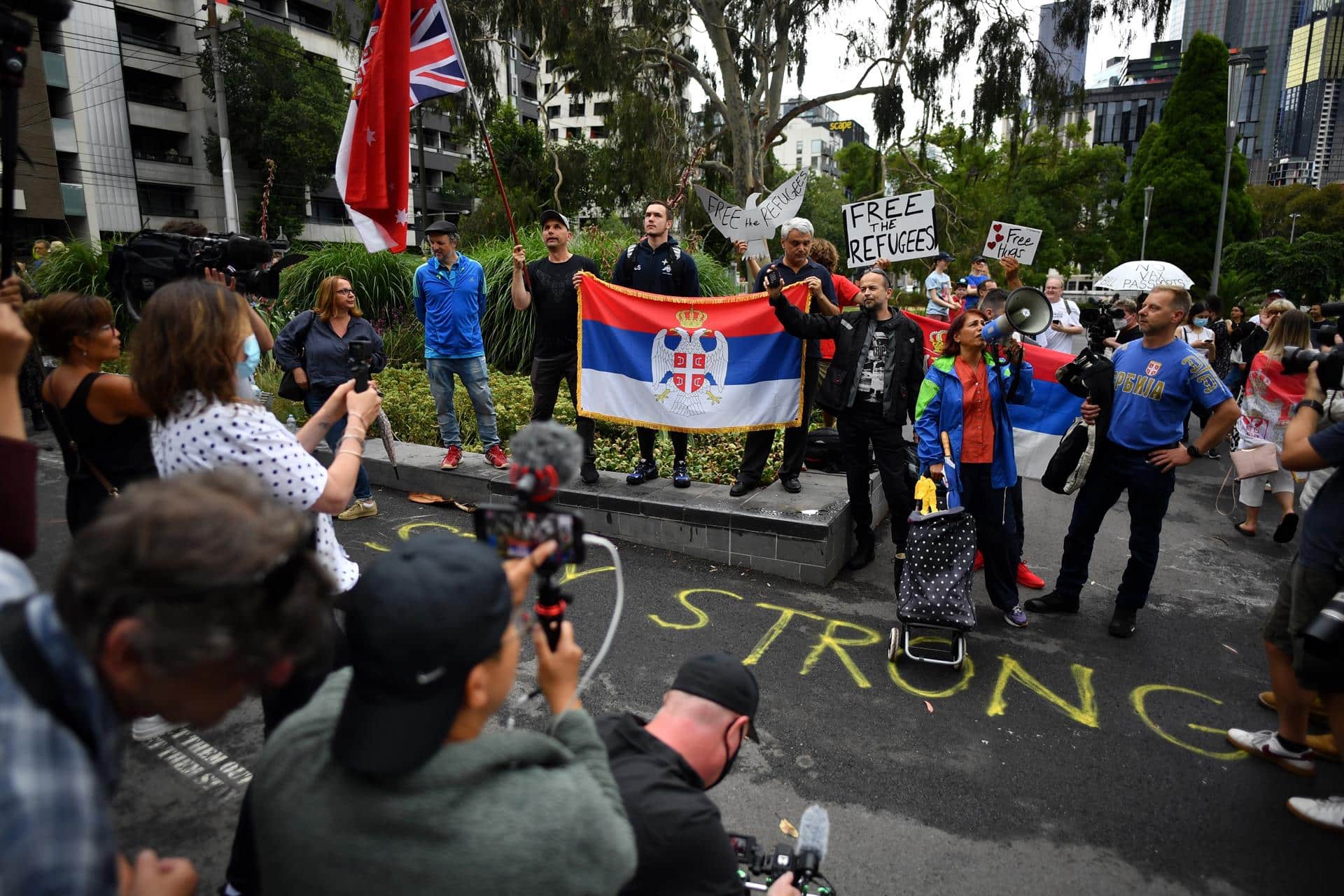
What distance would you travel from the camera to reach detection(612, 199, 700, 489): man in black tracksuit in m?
6.02

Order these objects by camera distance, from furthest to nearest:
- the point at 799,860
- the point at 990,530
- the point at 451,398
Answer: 1. the point at 451,398
2. the point at 990,530
3. the point at 799,860

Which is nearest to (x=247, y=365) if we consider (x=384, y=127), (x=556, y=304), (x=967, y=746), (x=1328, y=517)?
(x=384, y=127)

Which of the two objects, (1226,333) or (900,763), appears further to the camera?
(1226,333)

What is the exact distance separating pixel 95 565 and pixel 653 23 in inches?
733

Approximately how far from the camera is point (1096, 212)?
41.8m

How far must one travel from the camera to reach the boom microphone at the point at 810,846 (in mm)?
1916

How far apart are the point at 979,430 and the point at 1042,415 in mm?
1397

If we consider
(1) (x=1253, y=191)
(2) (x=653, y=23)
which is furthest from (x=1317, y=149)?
(2) (x=653, y=23)

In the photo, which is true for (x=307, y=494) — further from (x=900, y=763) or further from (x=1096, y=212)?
(x=1096, y=212)

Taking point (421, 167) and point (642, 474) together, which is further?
point (421, 167)

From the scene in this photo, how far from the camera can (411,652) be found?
111 centimetres

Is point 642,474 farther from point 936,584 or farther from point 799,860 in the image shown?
point 799,860

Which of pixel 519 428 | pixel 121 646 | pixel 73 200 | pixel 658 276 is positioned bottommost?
pixel 519 428

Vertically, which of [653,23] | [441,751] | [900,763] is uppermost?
[653,23]
